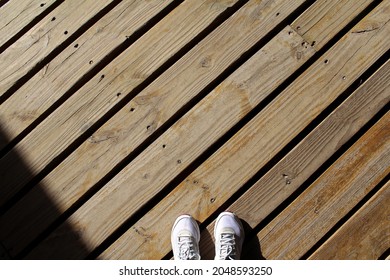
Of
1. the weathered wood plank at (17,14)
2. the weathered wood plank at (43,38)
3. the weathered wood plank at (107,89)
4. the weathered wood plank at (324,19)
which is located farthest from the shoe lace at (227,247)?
the weathered wood plank at (17,14)

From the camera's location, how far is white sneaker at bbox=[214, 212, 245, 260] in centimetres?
177

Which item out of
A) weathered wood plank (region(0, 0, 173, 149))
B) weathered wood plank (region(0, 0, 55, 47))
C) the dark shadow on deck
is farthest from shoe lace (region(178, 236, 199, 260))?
weathered wood plank (region(0, 0, 55, 47))

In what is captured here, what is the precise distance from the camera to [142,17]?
2.03m

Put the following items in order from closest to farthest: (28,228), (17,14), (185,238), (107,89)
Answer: (185,238)
(28,228)
(107,89)
(17,14)

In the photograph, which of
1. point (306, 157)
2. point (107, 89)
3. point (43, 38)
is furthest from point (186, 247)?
point (43, 38)

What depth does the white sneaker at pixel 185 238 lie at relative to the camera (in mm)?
1769

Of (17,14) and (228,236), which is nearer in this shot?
(228,236)

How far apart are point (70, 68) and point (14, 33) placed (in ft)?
0.91

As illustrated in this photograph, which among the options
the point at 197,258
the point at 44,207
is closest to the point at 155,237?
the point at 197,258

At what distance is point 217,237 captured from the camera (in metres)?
1.81

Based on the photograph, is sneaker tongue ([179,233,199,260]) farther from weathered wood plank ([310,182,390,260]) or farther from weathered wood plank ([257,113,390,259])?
weathered wood plank ([310,182,390,260])

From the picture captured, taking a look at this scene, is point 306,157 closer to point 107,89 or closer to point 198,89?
point 198,89

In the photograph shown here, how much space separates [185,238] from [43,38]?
0.95 metres

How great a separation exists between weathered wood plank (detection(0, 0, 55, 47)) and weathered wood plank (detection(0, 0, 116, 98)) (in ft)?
0.13
